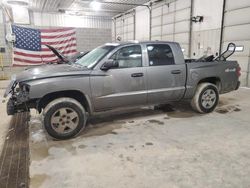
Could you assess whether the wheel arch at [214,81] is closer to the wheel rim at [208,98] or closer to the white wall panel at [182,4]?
the wheel rim at [208,98]

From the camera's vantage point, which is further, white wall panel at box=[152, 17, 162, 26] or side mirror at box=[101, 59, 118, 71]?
white wall panel at box=[152, 17, 162, 26]

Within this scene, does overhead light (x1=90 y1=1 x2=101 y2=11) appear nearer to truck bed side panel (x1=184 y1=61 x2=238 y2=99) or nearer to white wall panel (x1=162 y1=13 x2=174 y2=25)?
white wall panel (x1=162 y1=13 x2=174 y2=25)

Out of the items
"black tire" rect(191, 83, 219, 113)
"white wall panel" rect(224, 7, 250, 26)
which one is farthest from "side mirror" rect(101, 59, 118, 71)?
"white wall panel" rect(224, 7, 250, 26)

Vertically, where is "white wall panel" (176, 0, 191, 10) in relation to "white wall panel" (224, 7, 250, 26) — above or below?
above

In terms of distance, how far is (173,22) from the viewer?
1190 centimetres

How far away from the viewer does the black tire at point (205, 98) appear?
4.57 meters

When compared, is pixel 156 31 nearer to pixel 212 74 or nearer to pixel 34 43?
pixel 34 43

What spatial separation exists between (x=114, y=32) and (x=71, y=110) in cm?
1822

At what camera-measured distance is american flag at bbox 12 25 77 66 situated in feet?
34.0

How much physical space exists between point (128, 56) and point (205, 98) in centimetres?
203

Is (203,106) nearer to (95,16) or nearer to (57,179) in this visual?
(57,179)

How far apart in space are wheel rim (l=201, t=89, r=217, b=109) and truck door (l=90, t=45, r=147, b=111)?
57.8 inches

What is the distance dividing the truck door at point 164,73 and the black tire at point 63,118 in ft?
4.63

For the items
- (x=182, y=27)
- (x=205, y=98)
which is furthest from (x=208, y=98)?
(x=182, y=27)
